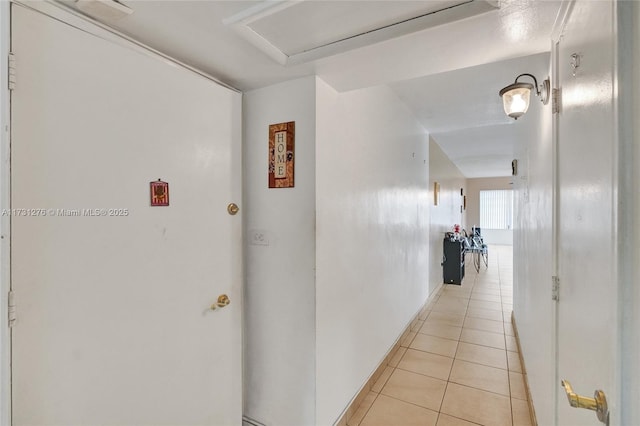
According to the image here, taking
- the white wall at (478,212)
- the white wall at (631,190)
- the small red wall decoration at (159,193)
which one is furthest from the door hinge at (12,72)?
the white wall at (478,212)

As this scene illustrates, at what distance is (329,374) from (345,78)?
71.6 inches

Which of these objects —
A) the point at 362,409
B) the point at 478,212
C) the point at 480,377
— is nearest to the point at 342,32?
the point at 362,409

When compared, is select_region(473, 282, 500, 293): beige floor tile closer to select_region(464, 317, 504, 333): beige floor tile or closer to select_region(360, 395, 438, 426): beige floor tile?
select_region(464, 317, 504, 333): beige floor tile

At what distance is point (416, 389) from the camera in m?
2.25

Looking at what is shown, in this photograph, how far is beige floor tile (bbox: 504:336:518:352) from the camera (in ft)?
9.46

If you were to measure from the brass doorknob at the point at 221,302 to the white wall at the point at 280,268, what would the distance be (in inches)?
9.7

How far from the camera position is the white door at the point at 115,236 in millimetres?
927

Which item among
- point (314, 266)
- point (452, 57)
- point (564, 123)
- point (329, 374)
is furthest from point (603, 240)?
point (329, 374)

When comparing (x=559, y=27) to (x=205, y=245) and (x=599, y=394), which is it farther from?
(x=205, y=245)

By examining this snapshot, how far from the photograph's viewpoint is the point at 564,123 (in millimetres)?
1113

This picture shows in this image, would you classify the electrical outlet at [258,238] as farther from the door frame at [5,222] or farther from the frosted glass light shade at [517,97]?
the frosted glass light shade at [517,97]

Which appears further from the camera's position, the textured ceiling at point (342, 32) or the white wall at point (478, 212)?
the white wall at point (478, 212)

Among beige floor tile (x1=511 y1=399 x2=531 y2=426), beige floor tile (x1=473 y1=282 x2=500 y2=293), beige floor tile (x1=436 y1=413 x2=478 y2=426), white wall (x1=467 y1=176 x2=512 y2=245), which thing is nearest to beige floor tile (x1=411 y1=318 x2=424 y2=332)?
beige floor tile (x1=511 y1=399 x2=531 y2=426)

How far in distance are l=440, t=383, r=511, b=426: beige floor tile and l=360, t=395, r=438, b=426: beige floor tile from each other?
16 cm
